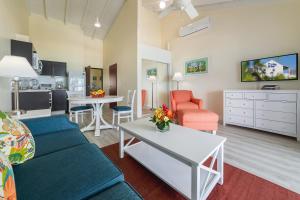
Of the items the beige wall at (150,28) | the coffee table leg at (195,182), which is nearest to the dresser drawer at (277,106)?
the coffee table leg at (195,182)

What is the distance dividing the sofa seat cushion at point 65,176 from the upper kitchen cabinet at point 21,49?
2.55m

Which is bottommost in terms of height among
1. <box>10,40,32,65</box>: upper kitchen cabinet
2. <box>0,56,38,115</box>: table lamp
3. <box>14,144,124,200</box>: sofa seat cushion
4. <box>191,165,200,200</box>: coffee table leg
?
<box>191,165,200,200</box>: coffee table leg

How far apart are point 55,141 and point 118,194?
939 millimetres

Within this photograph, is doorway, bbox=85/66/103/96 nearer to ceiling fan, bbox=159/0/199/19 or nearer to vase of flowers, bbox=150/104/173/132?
ceiling fan, bbox=159/0/199/19

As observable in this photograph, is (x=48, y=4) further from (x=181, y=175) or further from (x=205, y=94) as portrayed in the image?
(x=181, y=175)

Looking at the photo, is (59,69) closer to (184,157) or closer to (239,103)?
(184,157)

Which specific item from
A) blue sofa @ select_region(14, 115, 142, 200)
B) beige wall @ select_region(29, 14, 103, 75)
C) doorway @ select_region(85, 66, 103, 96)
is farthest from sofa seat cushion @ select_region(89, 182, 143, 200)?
doorway @ select_region(85, 66, 103, 96)

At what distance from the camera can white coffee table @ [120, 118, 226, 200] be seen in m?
1.03

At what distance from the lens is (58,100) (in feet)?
15.9

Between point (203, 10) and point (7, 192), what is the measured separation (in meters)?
4.83

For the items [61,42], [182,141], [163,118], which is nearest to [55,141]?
[163,118]

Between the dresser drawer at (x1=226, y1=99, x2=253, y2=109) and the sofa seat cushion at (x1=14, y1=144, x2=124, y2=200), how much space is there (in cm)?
307

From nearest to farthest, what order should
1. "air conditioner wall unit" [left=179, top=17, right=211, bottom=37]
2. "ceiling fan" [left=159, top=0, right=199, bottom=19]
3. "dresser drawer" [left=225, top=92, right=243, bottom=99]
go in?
"ceiling fan" [left=159, top=0, right=199, bottom=19] < "dresser drawer" [left=225, top=92, right=243, bottom=99] < "air conditioner wall unit" [left=179, top=17, right=211, bottom=37]

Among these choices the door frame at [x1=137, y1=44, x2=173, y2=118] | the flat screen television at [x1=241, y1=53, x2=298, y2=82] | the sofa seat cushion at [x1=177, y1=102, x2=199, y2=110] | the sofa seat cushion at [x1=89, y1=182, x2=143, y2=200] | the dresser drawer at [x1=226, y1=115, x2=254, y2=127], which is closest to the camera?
the sofa seat cushion at [x1=89, y1=182, x2=143, y2=200]
